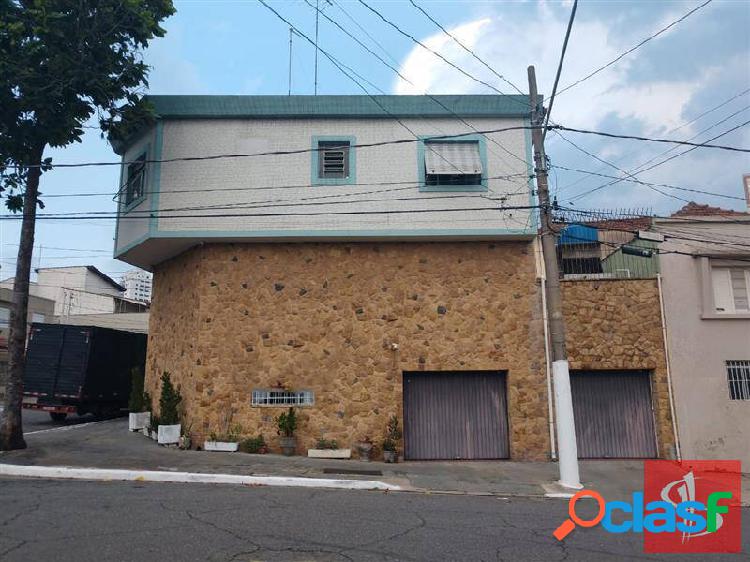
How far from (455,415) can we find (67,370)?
12.6m

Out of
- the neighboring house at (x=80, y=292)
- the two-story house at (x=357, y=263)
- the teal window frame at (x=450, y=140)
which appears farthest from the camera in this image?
the neighboring house at (x=80, y=292)

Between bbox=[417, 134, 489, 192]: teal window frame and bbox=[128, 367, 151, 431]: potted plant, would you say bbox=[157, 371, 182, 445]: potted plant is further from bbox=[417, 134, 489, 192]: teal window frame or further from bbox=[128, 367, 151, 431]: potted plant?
bbox=[417, 134, 489, 192]: teal window frame

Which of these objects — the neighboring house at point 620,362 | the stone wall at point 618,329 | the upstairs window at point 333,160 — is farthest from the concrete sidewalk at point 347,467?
the upstairs window at point 333,160

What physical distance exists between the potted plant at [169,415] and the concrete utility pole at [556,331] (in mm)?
8641

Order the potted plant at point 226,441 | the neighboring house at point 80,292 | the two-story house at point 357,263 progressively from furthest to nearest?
the neighboring house at point 80,292
the two-story house at point 357,263
the potted plant at point 226,441

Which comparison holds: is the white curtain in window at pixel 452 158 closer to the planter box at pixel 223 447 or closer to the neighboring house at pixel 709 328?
the neighboring house at pixel 709 328

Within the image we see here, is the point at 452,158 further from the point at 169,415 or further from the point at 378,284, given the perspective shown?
the point at 169,415

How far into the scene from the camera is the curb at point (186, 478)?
9.56m

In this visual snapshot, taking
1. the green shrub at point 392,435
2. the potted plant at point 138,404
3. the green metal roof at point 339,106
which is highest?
the green metal roof at point 339,106

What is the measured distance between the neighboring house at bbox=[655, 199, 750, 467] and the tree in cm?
1349


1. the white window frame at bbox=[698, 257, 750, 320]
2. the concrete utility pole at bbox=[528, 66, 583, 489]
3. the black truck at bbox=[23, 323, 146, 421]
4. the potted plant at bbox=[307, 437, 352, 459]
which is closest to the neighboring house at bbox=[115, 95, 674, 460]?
the potted plant at bbox=[307, 437, 352, 459]

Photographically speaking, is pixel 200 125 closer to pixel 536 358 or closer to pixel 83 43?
pixel 83 43

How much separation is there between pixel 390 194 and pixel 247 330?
4831mm

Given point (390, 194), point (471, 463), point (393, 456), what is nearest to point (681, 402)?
point (471, 463)
